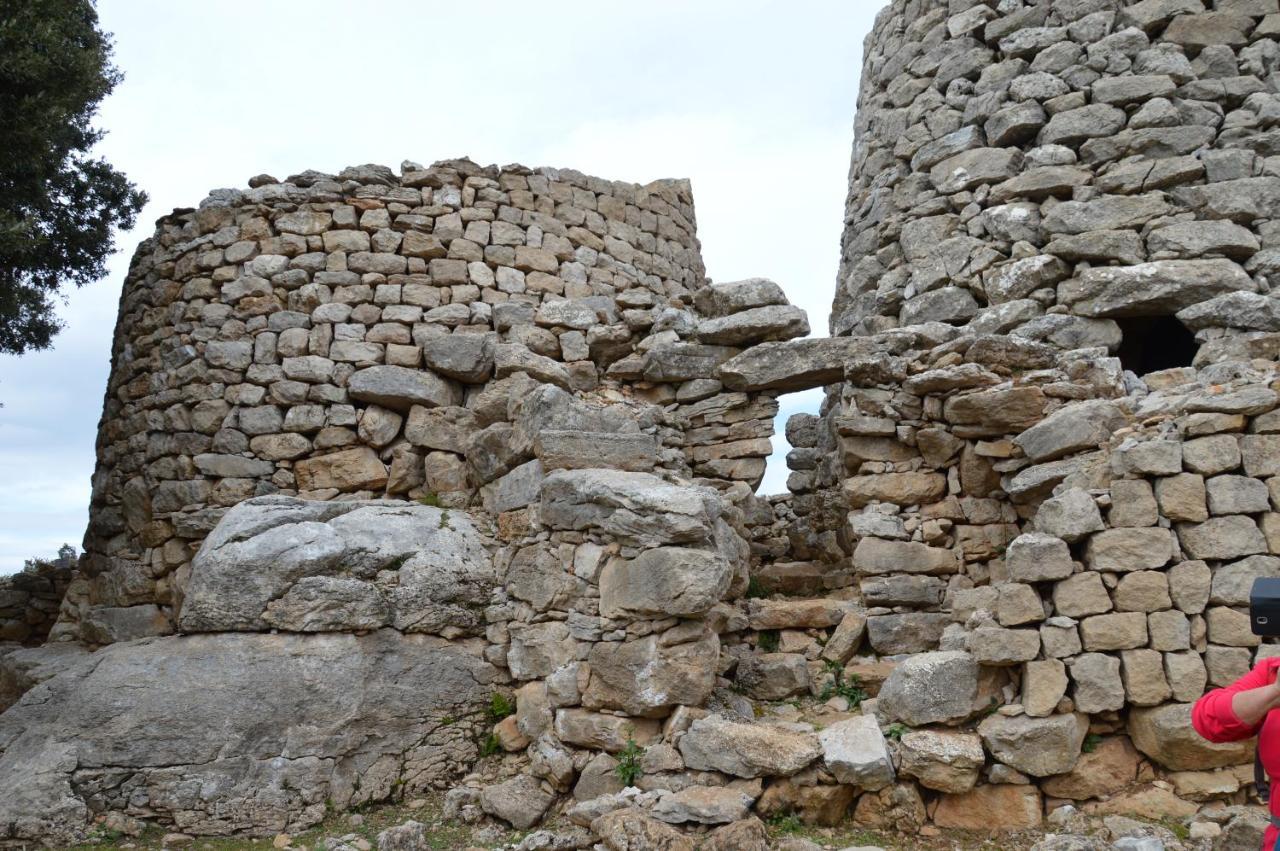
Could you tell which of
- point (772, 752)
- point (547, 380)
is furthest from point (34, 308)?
point (772, 752)

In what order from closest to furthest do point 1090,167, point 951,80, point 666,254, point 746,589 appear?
point 746,589
point 1090,167
point 951,80
point 666,254

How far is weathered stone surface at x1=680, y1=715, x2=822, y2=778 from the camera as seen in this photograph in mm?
4637

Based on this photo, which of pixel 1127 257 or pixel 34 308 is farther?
pixel 34 308

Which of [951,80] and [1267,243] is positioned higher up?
[951,80]

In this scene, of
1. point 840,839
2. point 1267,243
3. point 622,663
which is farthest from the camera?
point 1267,243

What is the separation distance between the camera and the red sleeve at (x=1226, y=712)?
306 centimetres

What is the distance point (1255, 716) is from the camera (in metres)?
3.00

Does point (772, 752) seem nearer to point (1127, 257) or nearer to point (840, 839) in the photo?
point (840, 839)

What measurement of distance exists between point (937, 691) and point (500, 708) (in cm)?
245

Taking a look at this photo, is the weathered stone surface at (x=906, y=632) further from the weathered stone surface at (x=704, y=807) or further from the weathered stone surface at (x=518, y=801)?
the weathered stone surface at (x=518, y=801)

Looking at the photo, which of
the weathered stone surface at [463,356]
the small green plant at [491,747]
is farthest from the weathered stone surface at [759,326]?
the small green plant at [491,747]

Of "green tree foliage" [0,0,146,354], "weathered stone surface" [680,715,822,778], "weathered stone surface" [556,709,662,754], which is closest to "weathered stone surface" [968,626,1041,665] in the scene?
"weathered stone surface" [680,715,822,778]

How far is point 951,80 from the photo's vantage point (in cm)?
821

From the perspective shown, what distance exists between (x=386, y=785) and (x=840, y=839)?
2.42m
